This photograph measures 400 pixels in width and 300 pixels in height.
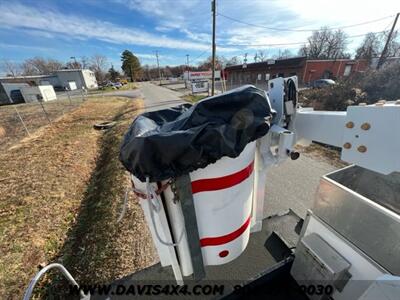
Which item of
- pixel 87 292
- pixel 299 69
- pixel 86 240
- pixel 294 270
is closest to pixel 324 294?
pixel 294 270

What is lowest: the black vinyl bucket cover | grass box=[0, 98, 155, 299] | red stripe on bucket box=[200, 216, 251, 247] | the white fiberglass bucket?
grass box=[0, 98, 155, 299]

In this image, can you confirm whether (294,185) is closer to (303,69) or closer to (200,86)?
(200,86)

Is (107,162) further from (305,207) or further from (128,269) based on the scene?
(305,207)

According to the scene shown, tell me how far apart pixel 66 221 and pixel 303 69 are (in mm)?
29050

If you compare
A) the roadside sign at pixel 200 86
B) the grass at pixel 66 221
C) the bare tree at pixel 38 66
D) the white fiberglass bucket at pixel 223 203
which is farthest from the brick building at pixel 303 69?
the bare tree at pixel 38 66

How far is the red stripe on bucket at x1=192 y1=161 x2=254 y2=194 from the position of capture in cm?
104

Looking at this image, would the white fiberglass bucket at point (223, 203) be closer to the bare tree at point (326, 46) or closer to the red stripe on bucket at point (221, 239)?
the red stripe on bucket at point (221, 239)

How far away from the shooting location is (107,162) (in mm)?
5594

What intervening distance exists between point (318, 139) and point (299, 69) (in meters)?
28.5

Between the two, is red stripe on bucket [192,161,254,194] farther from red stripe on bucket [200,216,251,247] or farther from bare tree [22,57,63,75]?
bare tree [22,57,63,75]

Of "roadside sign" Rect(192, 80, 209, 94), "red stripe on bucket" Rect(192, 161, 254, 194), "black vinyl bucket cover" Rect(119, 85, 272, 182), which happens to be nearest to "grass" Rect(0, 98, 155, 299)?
"red stripe on bucket" Rect(192, 161, 254, 194)

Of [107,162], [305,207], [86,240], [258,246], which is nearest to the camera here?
[258,246]

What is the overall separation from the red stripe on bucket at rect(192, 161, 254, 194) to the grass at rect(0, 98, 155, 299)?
1967 mm

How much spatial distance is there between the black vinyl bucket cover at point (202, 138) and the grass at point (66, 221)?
208 centimetres
